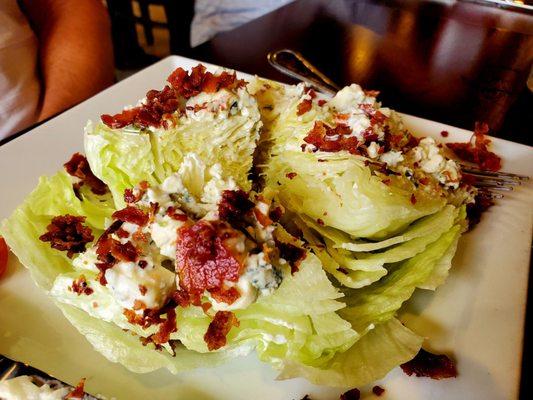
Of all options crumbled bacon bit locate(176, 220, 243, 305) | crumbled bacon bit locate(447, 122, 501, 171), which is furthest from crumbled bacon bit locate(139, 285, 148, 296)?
crumbled bacon bit locate(447, 122, 501, 171)

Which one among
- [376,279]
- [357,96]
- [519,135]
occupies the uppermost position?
[357,96]

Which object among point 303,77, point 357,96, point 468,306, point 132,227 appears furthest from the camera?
point 303,77

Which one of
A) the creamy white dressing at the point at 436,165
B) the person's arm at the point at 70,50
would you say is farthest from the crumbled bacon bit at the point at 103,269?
the person's arm at the point at 70,50

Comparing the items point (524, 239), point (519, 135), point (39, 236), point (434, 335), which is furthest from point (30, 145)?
point (519, 135)

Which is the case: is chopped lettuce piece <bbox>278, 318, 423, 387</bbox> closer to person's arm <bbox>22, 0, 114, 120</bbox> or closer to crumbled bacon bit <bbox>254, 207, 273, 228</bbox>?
crumbled bacon bit <bbox>254, 207, 273, 228</bbox>

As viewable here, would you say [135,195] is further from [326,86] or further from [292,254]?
[326,86]

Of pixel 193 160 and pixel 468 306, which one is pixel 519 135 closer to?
pixel 468 306

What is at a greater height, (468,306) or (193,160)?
(193,160)
